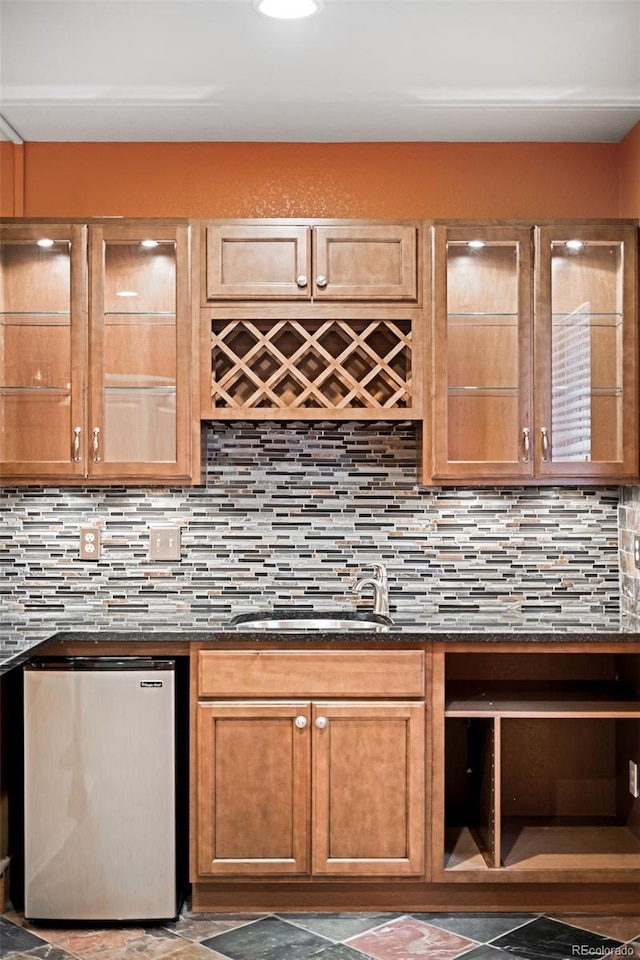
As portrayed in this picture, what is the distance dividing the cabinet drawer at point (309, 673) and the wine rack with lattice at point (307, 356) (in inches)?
33.8

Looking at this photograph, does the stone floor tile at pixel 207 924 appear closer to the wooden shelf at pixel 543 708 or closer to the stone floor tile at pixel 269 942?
the stone floor tile at pixel 269 942

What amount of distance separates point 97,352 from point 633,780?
7.93 ft

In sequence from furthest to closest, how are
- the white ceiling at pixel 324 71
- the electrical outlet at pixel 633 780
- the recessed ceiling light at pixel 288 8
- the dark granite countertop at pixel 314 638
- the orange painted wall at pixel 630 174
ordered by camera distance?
the orange painted wall at pixel 630 174
the electrical outlet at pixel 633 780
the dark granite countertop at pixel 314 638
the white ceiling at pixel 324 71
the recessed ceiling light at pixel 288 8

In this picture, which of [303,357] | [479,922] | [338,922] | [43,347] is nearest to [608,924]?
[479,922]

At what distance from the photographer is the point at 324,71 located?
3.00m

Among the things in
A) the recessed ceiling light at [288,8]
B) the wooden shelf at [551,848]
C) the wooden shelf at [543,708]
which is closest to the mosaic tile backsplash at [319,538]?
the wooden shelf at [543,708]

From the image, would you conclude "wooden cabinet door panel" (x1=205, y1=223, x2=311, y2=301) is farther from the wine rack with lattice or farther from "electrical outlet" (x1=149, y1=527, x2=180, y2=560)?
"electrical outlet" (x1=149, y1=527, x2=180, y2=560)

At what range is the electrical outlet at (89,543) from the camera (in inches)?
142

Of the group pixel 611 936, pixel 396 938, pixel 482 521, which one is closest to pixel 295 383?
pixel 482 521

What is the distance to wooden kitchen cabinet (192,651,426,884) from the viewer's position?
10.0 ft

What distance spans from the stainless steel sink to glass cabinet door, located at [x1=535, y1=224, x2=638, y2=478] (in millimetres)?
826

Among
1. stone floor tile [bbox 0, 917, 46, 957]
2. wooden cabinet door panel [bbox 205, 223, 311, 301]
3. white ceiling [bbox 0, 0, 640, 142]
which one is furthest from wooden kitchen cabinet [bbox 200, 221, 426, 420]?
stone floor tile [bbox 0, 917, 46, 957]

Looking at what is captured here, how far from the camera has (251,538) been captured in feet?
11.9

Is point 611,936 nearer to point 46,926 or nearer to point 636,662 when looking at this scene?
point 636,662
